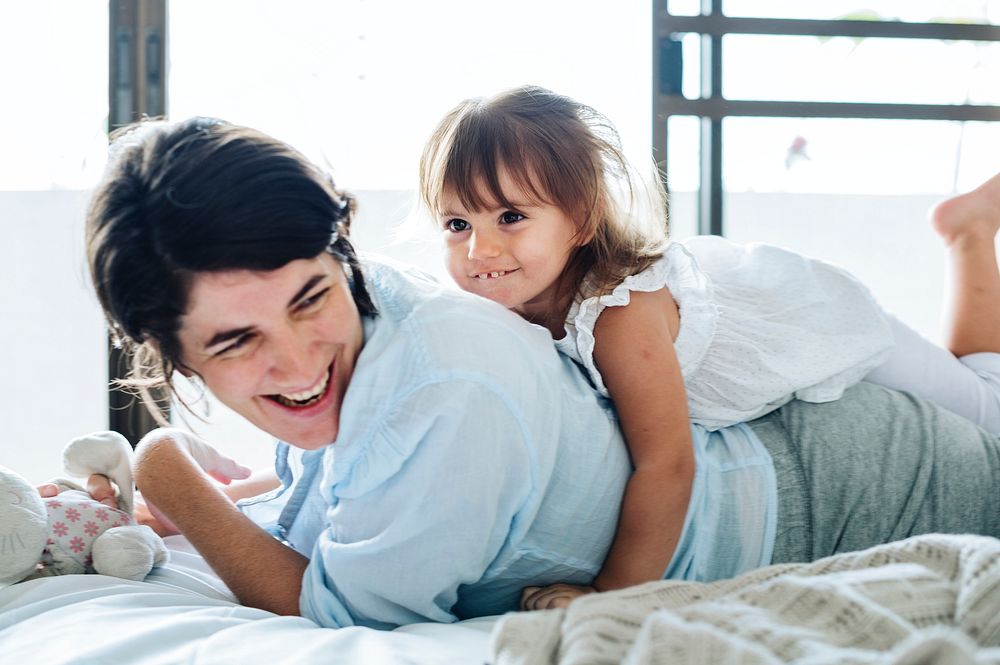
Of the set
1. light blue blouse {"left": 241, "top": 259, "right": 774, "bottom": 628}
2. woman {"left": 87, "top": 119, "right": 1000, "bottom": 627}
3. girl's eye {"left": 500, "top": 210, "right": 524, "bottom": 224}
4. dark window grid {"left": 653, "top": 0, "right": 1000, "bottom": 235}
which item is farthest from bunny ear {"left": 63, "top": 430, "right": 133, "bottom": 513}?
dark window grid {"left": 653, "top": 0, "right": 1000, "bottom": 235}

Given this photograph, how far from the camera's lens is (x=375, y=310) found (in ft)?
3.52

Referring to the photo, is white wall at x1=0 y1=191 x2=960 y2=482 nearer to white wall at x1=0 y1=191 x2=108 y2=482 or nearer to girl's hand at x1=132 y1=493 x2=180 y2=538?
white wall at x1=0 y1=191 x2=108 y2=482

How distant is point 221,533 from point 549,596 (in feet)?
1.36

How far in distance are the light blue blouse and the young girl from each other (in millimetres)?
70

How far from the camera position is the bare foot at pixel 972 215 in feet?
5.52

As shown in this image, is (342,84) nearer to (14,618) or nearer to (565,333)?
(565,333)

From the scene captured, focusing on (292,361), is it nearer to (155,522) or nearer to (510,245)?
(510,245)

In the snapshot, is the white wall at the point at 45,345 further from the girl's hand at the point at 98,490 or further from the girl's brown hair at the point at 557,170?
the girl's brown hair at the point at 557,170

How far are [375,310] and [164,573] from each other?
49cm

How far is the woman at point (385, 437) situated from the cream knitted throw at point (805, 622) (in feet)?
0.90

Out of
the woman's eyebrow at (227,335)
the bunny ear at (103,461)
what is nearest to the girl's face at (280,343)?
the woman's eyebrow at (227,335)

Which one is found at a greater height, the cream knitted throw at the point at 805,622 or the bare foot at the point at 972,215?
the bare foot at the point at 972,215

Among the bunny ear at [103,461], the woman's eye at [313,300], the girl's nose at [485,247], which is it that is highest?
the girl's nose at [485,247]

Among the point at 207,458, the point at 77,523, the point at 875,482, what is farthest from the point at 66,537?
the point at 875,482
